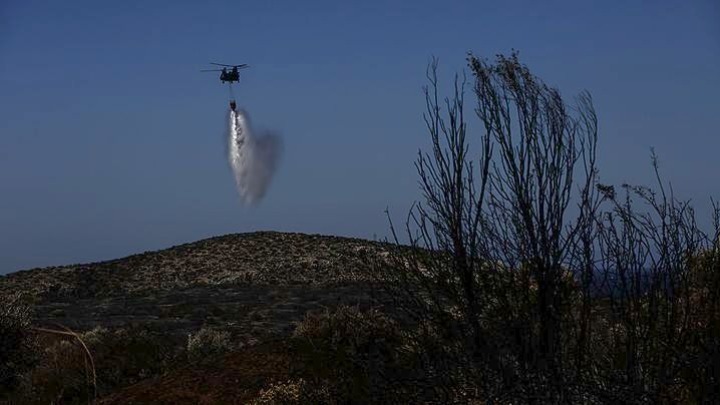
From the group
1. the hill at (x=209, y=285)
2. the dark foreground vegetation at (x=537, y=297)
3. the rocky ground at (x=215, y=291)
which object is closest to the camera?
the dark foreground vegetation at (x=537, y=297)

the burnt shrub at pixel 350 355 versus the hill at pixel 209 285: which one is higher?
the hill at pixel 209 285

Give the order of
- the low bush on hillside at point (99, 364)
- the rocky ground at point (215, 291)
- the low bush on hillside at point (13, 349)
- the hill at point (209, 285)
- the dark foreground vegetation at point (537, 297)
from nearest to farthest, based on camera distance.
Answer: the dark foreground vegetation at point (537, 297) → the rocky ground at point (215, 291) → the low bush on hillside at point (99, 364) → the low bush on hillside at point (13, 349) → the hill at point (209, 285)

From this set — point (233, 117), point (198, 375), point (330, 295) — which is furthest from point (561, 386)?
point (233, 117)

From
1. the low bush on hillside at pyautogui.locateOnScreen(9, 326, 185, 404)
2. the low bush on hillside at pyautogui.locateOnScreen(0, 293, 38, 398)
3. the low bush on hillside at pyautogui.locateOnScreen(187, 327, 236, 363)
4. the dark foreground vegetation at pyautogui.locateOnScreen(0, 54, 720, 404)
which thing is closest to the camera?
the dark foreground vegetation at pyautogui.locateOnScreen(0, 54, 720, 404)

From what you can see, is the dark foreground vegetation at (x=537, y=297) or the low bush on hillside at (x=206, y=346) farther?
the low bush on hillside at (x=206, y=346)

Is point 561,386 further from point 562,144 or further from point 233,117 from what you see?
point 233,117

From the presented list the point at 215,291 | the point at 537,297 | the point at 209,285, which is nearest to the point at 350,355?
the point at 537,297

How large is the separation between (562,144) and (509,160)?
1.94 ft

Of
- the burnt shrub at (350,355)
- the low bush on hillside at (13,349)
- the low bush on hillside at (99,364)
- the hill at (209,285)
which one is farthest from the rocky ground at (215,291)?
the low bush on hillside at (13,349)

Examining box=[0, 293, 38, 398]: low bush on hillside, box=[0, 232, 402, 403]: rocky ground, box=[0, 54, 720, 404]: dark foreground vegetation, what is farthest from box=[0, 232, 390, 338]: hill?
box=[0, 54, 720, 404]: dark foreground vegetation

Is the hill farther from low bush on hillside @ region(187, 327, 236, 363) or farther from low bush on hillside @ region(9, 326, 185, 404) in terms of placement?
low bush on hillside @ region(9, 326, 185, 404)

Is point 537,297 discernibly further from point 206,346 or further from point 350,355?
point 206,346

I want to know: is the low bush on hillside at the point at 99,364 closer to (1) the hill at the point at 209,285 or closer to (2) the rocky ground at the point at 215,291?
(2) the rocky ground at the point at 215,291

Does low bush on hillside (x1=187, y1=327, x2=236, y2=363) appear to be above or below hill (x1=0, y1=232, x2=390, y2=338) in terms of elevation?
below
